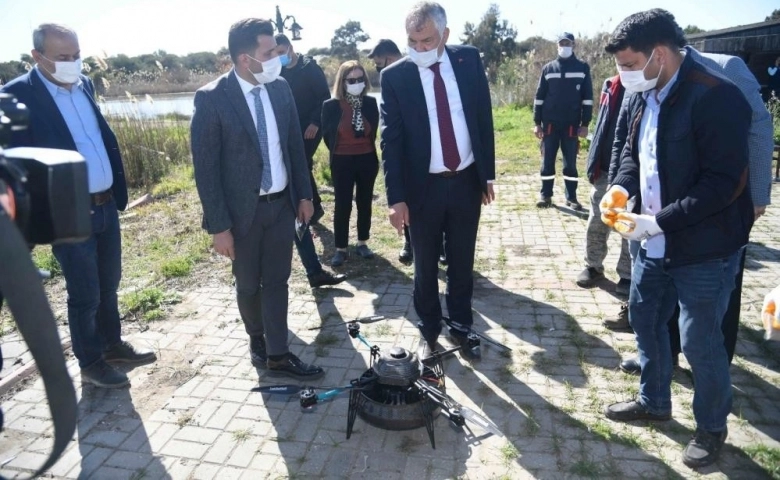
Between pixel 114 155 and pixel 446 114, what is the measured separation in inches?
85.6

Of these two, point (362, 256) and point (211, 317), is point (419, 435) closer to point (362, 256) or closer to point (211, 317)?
point (211, 317)

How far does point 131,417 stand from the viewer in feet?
10.6

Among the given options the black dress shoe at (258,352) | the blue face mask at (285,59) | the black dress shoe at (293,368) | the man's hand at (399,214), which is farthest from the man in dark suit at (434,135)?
the blue face mask at (285,59)

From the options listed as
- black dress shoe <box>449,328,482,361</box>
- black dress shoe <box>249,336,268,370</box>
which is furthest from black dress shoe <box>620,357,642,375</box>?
black dress shoe <box>249,336,268,370</box>

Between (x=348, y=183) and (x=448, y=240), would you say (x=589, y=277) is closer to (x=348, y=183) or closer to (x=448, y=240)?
(x=448, y=240)

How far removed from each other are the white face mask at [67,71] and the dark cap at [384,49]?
108 inches

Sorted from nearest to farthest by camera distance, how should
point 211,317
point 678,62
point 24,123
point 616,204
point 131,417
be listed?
point 24,123
point 678,62
point 616,204
point 131,417
point 211,317

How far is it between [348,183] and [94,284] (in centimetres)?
271

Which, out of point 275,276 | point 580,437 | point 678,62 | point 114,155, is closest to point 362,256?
point 275,276

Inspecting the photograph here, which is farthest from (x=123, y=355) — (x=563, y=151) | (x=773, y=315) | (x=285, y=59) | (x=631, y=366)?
(x=563, y=151)

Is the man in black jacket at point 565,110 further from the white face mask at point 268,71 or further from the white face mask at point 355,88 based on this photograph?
the white face mask at point 268,71

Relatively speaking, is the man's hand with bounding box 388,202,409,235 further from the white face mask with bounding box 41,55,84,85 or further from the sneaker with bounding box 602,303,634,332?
the white face mask with bounding box 41,55,84,85

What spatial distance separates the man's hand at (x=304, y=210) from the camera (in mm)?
3619

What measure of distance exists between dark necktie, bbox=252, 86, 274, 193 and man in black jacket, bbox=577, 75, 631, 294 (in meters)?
2.43
